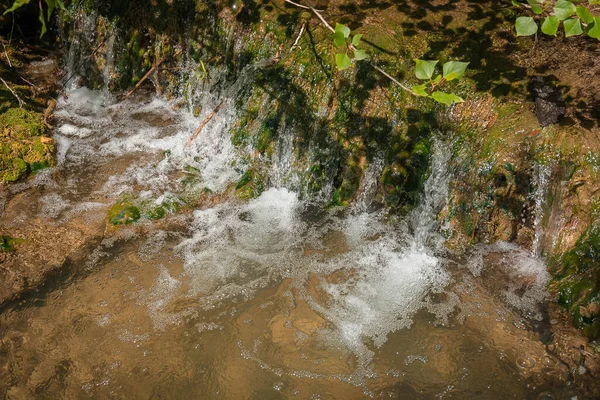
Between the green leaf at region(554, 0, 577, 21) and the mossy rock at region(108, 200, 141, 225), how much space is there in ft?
12.5

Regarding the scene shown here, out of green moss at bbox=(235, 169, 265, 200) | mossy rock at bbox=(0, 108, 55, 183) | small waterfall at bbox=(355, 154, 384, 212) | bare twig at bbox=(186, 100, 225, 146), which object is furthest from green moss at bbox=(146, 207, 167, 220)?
small waterfall at bbox=(355, 154, 384, 212)

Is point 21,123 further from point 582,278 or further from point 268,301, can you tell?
point 582,278

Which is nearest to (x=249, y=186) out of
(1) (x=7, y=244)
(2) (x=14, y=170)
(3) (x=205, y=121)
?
(3) (x=205, y=121)

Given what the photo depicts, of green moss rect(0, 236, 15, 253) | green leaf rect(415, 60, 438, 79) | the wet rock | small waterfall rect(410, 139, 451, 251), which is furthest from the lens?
small waterfall rect(410, 139, 451, 251)

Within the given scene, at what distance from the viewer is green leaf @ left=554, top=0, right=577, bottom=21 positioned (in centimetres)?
219

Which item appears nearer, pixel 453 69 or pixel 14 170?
pixel 453 69

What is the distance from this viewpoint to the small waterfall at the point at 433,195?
438 centimetres

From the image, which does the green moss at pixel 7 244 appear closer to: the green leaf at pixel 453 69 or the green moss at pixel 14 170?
the green moss at pixel 14 170

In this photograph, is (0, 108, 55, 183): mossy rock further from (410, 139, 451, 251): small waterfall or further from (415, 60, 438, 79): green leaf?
(415, 60, 438, 79): green leaf

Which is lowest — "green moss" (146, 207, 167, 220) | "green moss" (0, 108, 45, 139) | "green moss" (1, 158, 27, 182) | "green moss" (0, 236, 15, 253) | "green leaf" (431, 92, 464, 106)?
"green moss" (0, 236, 15, 253)

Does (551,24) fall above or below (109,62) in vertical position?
above

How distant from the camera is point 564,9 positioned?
7.20 feet

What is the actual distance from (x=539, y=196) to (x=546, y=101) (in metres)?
0.86

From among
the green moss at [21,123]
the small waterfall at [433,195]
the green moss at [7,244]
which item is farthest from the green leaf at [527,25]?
the green moss at [21,123]
